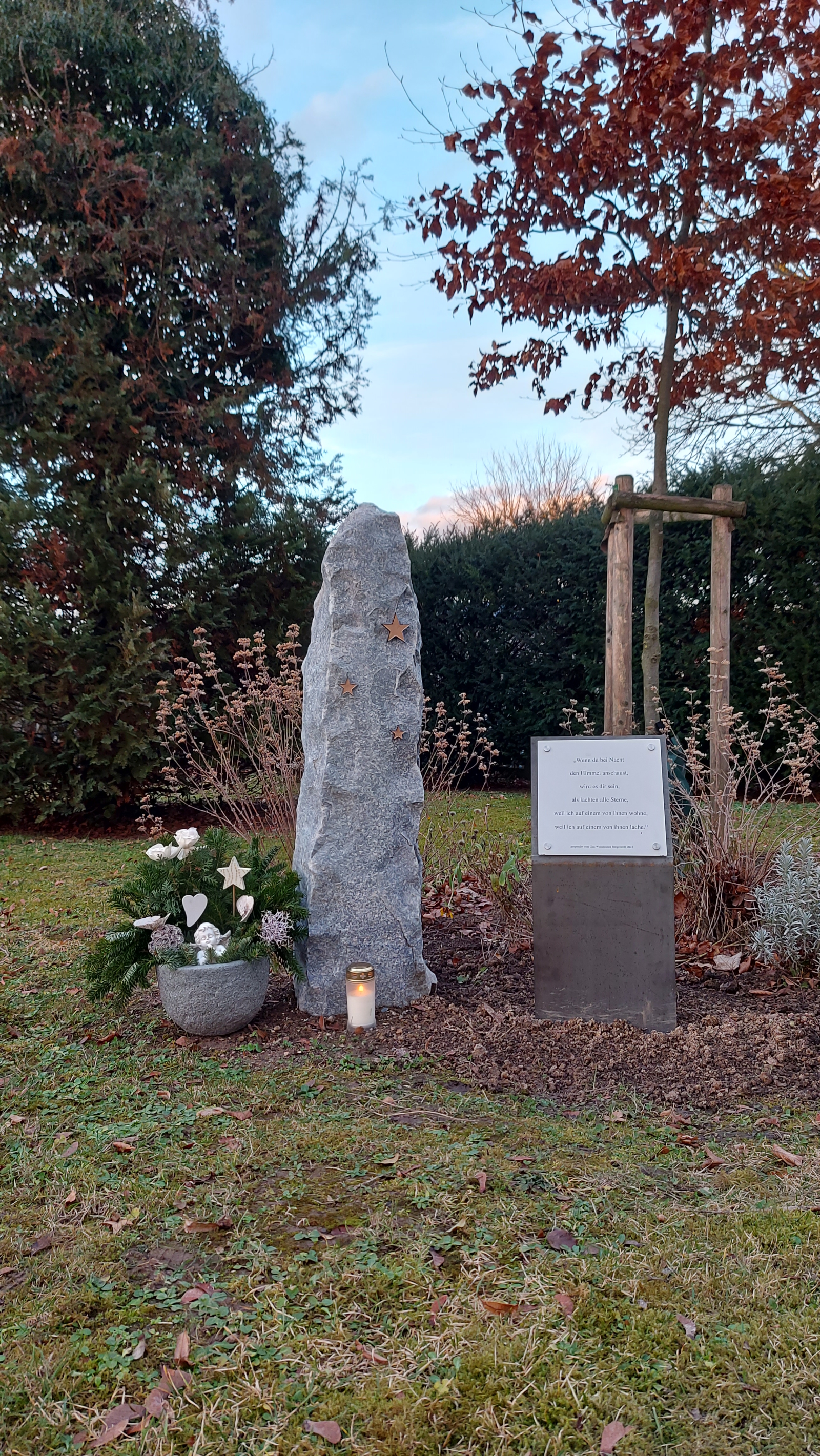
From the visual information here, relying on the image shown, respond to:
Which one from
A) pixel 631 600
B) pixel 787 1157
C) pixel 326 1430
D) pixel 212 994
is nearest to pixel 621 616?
pixel 631 600

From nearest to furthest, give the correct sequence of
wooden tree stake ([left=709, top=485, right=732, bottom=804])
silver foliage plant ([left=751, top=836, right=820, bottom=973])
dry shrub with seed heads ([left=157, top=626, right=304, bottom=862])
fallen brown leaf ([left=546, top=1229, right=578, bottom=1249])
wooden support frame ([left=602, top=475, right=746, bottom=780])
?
1. fallen brown leaf ([left=546, top=1229, right=578, bottom=1249])
2. silver foliage plant ([left=751, top=836, right=820, bottom=973])
3. wooden tree stake ([left=709, top=485, right=732, bottom=804])
4. wooden support frame ([left=602, top=475, right=746, bottom=780])
5. dry shrub with seed heads ([left=157, top=626, right=304, bottom=862])

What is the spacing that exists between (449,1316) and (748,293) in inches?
227

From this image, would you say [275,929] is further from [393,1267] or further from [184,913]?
[393,1267]

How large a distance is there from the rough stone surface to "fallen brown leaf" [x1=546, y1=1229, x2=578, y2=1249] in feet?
5.20

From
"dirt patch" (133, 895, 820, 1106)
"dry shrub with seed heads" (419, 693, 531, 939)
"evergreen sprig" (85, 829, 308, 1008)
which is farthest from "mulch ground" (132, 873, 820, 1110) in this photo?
"dry shrub with seed heads" (419, 693, 531, 939)

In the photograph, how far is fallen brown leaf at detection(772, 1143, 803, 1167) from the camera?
8.27 ft

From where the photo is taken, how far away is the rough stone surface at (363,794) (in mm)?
3629

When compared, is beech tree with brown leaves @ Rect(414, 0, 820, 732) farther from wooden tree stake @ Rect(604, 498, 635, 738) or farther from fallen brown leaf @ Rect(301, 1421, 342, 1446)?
fallen brown leaf @ Rect(301, 1421, 342, 1446)

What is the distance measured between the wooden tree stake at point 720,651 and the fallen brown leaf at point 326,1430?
11.3ft

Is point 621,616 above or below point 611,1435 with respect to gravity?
above

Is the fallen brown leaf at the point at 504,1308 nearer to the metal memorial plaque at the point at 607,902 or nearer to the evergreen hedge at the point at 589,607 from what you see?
the metal memorial plaque at the point at 607,902

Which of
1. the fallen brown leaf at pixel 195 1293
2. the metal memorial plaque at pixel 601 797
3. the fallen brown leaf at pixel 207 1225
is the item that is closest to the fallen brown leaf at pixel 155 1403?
the fallen brown leaf at pixel 195 1293

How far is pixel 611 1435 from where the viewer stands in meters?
1.59

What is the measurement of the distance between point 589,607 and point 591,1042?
6.52 meters
